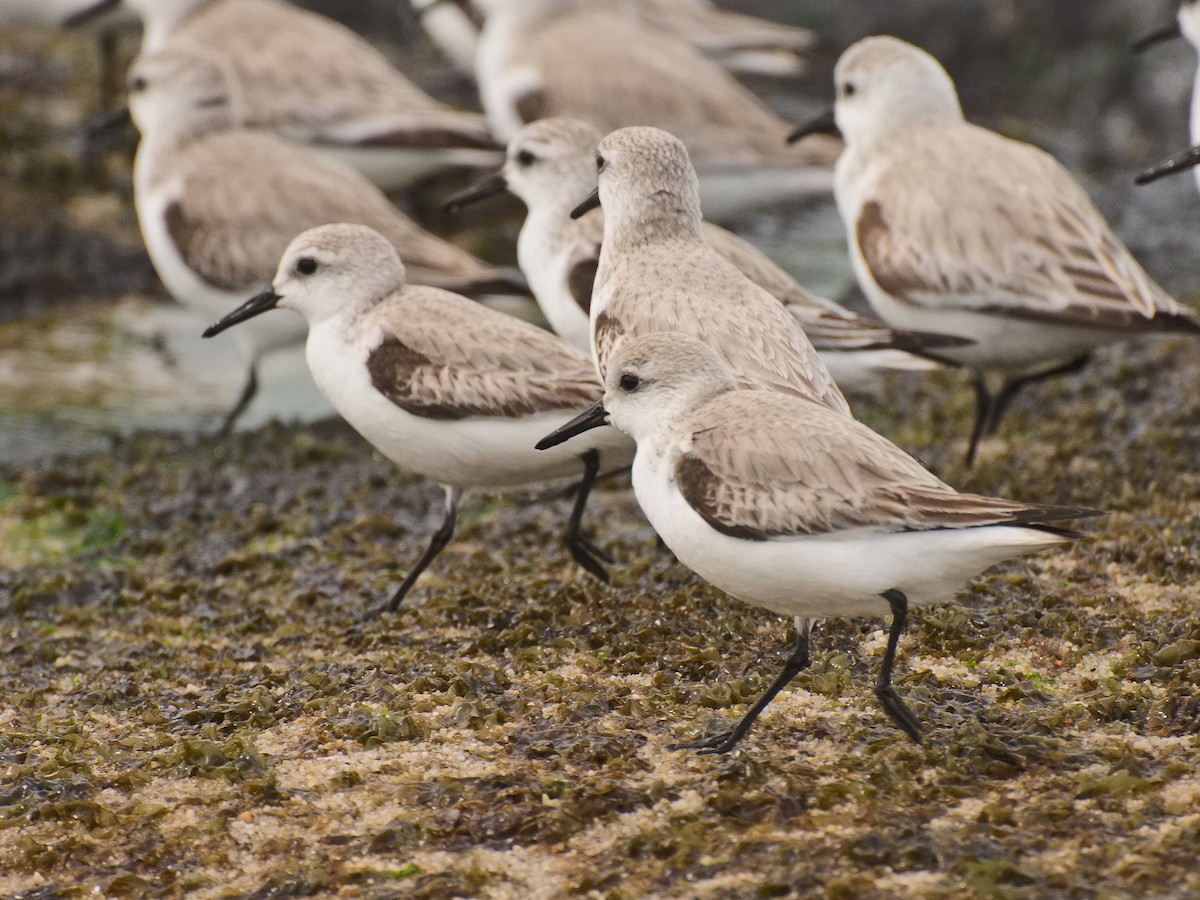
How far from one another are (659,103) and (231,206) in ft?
9.35

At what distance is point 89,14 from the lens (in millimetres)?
11727

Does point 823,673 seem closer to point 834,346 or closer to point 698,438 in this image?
point 698,438

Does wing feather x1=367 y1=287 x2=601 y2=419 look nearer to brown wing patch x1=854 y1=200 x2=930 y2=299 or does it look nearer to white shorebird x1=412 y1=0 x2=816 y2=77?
brown wing patch x1=854 y1=200 x2=930 y2=299

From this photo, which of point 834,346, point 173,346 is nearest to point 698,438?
point 834,346

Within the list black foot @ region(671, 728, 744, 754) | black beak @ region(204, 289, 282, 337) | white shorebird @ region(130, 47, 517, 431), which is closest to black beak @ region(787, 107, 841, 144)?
white shorebird @ region(130, 47, 517, 431)

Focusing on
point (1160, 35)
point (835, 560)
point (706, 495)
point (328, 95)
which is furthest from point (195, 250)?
point (1160, 35)

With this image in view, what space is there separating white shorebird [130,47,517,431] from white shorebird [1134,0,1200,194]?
121 inches

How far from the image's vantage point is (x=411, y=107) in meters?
10.3

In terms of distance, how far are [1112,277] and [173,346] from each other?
5.72 m

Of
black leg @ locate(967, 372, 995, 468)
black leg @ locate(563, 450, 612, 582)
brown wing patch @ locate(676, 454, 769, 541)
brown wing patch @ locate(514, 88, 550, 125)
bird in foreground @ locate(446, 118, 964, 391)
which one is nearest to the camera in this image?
brown wing patch @ locate(676, 454, 769, 541)

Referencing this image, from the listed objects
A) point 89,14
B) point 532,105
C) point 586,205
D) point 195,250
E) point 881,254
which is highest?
point 89,14

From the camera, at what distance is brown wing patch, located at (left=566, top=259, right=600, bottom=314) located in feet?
22.9

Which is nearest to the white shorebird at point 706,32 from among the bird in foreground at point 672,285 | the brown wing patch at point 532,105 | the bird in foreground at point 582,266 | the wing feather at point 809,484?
the brown wing patch at point 532,105

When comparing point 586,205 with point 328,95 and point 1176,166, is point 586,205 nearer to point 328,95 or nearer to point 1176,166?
point 1176,166
